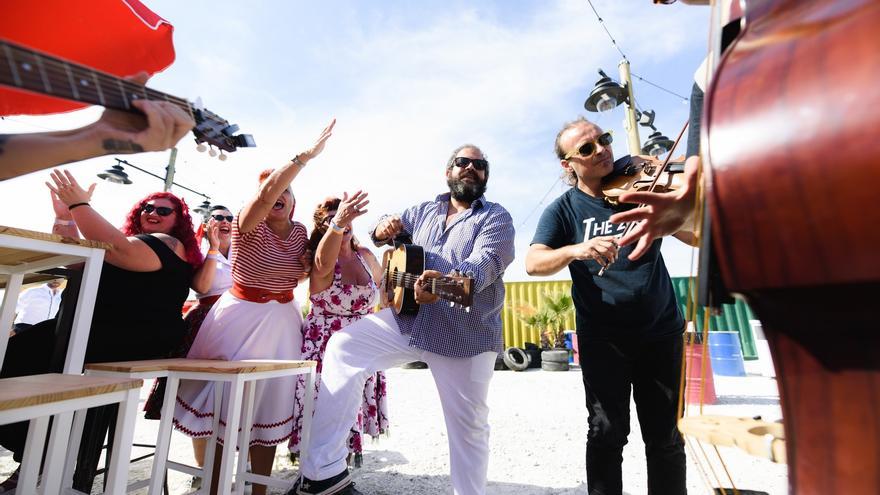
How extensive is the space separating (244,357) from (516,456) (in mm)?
2315

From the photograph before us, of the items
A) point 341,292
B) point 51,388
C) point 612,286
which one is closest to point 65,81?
point 51,388

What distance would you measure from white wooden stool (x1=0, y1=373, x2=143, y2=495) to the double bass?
1.75 m

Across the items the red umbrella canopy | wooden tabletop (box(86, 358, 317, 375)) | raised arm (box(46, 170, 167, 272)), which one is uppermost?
the red umbrella canopy

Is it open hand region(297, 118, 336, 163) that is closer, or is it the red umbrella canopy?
the red umbrella canopy

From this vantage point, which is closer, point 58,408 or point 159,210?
point 58,408

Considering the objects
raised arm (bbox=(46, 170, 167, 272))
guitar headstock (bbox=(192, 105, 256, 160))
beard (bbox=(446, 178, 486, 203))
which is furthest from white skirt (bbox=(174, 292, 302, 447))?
beard (bbox=(446, 178, 486, 203))

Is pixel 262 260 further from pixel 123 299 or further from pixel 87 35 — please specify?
pixel 87 35

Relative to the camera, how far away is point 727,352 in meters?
9.00

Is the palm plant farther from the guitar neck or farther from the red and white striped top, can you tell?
the guitar neck

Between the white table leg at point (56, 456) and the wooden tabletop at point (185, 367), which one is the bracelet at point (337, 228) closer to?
the wooden tabletop at point (185, 367)

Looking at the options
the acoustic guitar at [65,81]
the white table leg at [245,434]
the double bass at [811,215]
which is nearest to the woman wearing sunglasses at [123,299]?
the white table leg at [245,434]

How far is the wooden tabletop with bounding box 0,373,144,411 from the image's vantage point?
1.20m

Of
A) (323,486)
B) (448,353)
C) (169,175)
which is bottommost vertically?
(323,486)

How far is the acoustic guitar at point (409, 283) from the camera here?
2.36m
